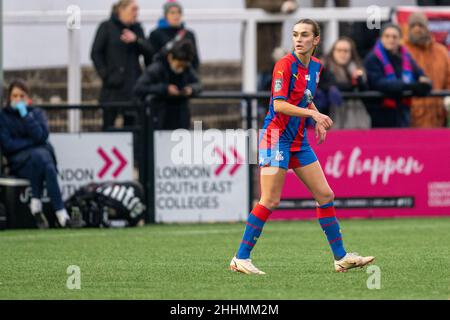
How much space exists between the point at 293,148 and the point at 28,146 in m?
6.33

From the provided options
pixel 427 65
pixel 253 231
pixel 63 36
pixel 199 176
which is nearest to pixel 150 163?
pixel 199 176

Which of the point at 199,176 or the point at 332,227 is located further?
the point at 199,176

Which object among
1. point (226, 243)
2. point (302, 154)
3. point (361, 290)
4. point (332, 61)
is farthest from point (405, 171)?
point (361, 290)

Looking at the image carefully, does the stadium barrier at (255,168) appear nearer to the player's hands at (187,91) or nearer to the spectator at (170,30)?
the player's hands at (187,91)

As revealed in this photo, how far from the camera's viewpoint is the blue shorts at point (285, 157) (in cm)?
1118

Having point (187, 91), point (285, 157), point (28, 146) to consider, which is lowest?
point (28, 146)

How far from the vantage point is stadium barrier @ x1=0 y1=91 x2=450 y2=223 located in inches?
690

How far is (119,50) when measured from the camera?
1822cm

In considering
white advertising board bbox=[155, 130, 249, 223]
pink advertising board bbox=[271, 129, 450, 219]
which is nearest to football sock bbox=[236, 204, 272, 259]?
white advertising board bbox=[155, 130, 249, 223]

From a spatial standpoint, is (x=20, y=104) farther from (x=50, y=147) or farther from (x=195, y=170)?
(x=195, y=170)

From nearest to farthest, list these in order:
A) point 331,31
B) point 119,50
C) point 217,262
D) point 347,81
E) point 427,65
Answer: point 217,262, point 119,50, point 347,81, point 427,65, point 331,31

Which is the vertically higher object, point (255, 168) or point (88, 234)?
point (255, 168)

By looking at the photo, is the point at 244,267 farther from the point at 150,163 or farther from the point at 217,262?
the point at 150,163

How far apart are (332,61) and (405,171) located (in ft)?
→ 5.65
